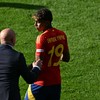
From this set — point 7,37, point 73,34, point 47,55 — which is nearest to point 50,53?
point 47,55

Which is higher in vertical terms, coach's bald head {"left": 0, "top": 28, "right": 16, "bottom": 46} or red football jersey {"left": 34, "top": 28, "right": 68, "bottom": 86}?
coach's bald head {"left": 0, "top": 28, "right": 16, "bottom": 46}

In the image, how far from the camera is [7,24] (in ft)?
47.4

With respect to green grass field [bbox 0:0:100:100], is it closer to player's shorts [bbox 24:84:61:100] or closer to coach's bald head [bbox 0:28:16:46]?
player's shorts [bbox 24:84:61:100]

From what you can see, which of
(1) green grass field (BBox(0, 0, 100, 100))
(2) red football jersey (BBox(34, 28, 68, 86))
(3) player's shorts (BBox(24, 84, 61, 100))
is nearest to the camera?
(2) red football jersey (BBox(34, 28, 68, 86))

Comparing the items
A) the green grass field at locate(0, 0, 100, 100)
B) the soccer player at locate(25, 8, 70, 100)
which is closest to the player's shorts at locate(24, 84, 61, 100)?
the soccer player at locate(25, 8, 70, 100)

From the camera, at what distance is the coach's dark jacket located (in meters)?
6.36

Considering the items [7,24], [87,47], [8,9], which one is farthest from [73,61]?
[8,9]

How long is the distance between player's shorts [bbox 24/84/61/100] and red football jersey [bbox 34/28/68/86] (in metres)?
0.07

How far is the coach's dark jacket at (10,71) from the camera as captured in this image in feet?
20.9

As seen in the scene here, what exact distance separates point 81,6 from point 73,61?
156 inches

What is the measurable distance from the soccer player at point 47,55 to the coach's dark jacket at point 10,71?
27.8 inches

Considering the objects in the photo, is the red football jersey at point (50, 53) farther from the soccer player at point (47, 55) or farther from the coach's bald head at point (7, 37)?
the coach's bald head at point (7, 37)

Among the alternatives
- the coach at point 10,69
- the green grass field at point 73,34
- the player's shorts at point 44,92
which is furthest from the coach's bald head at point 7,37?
the green grass field at point 73,34

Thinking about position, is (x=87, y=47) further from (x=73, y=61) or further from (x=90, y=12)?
(x=90, y=12)
